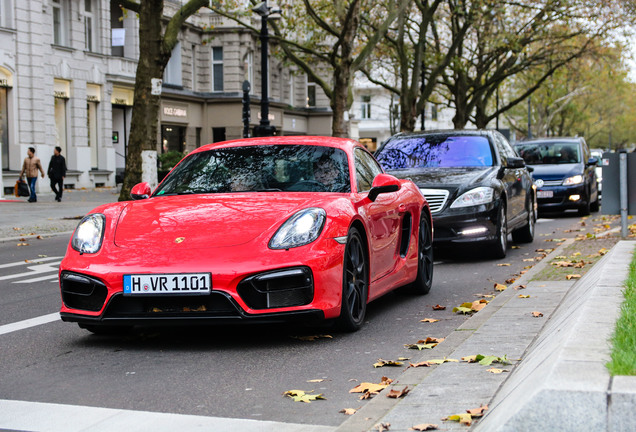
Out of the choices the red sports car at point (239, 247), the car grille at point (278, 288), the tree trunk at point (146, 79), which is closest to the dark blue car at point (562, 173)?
the tree trunk at point (146, 79)

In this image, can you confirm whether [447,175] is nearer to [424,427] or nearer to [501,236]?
[501,236]

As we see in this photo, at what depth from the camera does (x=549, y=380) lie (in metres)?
3.54

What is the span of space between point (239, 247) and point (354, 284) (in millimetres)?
1067

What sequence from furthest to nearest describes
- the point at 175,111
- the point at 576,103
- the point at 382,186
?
1. the point at 576,103
2. the point at 175,111
3. the point at 382,186

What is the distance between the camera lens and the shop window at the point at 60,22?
35312 millimetres

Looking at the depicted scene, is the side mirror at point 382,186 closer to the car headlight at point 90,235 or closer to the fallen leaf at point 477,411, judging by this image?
the car headlight at point 90,235

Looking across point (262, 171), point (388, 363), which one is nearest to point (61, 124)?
point (262, 171)

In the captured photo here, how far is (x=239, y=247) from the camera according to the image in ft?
20.2

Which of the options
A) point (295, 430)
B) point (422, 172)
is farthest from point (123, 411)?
point (422, 172)

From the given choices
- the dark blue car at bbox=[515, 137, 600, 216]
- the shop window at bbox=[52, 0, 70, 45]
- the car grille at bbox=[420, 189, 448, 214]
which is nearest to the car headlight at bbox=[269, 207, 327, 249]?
the car grille at bbox=[420, 189, 448, 214]

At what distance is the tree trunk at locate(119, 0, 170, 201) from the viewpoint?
20.7 m

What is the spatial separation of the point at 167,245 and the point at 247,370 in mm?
1063

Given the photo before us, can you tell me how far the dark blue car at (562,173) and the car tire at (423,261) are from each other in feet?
42.6

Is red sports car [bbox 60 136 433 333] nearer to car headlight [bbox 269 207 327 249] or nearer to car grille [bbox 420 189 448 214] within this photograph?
car headlight [bbox 269 207 327 249]
